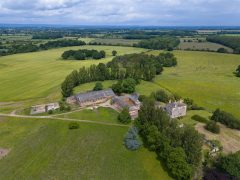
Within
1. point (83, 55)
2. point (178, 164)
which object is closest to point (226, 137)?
point (178, 164)

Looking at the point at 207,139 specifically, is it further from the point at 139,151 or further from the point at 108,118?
the point at 108,118

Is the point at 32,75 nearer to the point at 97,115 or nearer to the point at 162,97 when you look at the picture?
the point at 97,115

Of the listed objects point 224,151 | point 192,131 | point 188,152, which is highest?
point 192,131

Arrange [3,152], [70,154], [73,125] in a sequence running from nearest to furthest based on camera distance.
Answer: [70,154] < [3,152] < [73,125]

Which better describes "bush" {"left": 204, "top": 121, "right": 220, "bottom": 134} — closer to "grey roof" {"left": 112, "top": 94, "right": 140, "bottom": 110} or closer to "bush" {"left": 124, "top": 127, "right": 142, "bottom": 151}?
"bush" {"left": 124, "top": 127, "right": 142, "bottom": 151}

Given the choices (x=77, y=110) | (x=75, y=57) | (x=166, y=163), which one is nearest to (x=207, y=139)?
(x=166, y=163)

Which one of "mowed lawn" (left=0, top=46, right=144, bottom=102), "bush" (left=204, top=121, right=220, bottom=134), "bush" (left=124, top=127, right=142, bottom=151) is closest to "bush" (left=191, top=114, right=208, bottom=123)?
"bush" (left=204, top=121, right=220, bottom=134)

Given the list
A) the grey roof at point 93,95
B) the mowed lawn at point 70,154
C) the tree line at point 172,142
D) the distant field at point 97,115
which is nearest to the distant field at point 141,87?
the grey roof at point 93,95
